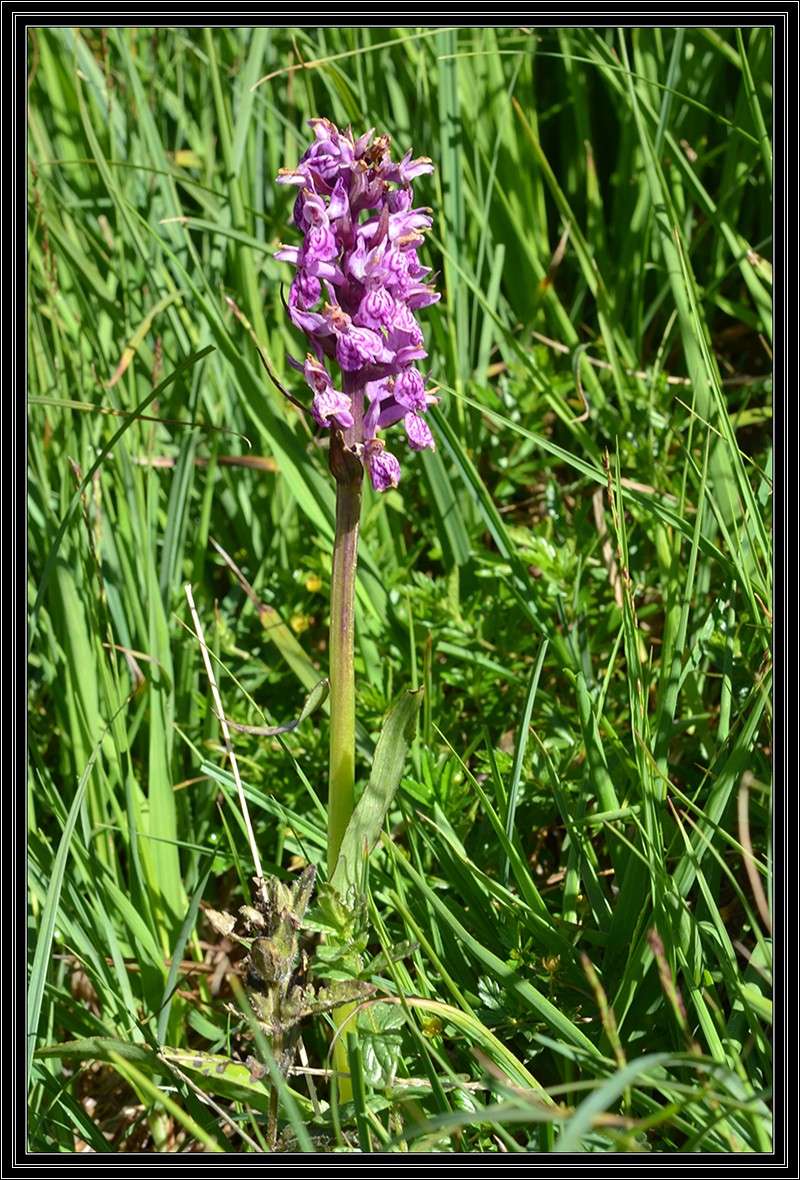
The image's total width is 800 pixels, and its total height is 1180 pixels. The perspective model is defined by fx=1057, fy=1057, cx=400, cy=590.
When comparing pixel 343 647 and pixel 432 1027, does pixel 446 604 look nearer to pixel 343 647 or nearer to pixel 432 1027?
pixel 343 647

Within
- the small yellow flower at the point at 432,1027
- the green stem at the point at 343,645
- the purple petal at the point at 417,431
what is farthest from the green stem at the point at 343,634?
the small yellow flower at the point at 432,1027

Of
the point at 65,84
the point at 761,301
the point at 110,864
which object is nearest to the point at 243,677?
the point at 110,864

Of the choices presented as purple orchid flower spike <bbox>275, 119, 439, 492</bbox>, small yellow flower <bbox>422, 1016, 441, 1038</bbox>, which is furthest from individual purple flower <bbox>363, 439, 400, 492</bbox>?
small yellow flower <bbox>422, 1016, 441, 1038</bbox>

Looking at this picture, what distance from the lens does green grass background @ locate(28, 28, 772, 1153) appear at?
5.93 feet

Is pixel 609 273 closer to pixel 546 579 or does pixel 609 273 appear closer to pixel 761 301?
pixel 761 301

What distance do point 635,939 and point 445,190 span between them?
2.11 metres

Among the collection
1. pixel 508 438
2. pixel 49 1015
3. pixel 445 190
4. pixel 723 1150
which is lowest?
pixel 49 1015

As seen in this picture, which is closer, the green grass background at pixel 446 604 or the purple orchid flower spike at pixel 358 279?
the purple orchid flower spike at pixel 358 279

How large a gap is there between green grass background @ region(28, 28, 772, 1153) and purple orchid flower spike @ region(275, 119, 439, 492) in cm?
41

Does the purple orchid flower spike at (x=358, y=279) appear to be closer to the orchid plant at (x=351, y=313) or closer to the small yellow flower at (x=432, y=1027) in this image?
the orchid plant at (x=351, y=313)

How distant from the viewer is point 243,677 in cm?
275

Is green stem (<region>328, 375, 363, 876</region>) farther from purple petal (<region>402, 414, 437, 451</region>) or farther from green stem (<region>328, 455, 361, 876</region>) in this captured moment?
purple petal (<region>402, 414, 437, 451</region>)

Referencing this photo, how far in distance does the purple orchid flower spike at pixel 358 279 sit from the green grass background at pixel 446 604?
0.41m

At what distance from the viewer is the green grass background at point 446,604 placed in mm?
1809
